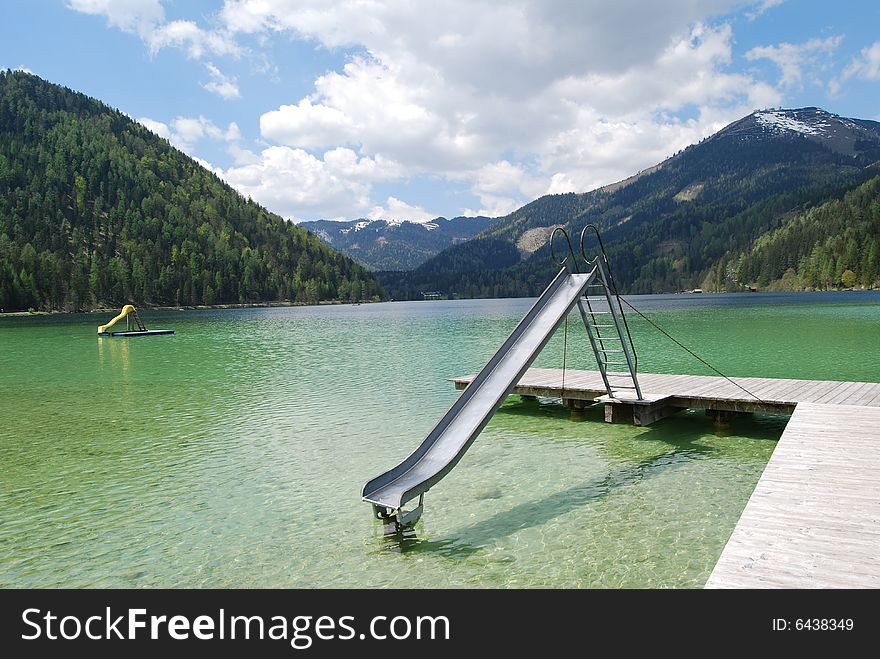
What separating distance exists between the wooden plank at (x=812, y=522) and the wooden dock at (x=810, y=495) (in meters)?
0.01

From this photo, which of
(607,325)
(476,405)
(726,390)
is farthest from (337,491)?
(726,390)

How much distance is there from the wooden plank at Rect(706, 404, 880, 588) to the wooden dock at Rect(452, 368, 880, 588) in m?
0.01

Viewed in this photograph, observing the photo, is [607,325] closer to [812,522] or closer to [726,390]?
[726,390]

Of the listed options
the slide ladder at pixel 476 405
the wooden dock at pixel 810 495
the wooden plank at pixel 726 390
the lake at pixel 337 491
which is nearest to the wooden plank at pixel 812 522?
the wooden dock at pixel 810 495

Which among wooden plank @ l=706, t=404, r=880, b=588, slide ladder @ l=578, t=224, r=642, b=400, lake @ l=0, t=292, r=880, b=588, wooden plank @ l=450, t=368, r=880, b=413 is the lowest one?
lake @ l=0, t=292, r=880, b=588

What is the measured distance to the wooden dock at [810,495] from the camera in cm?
635

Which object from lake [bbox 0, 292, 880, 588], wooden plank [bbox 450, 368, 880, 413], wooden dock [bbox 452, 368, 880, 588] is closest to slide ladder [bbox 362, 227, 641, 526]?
lake [bbox 0, 292, 880, 588]

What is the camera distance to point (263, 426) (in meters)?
19.0

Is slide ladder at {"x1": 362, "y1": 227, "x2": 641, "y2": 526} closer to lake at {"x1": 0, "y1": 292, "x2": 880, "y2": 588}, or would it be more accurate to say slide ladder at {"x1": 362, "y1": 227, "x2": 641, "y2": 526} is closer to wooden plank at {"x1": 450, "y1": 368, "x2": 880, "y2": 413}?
lake at {"x1": 0, "y1": 292, "x2": 880, "y2": 588}

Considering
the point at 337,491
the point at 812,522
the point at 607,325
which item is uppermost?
the point at 607,325

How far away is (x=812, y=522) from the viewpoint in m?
7.61

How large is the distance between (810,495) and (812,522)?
117 centimetres

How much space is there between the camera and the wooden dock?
635 centimetres
